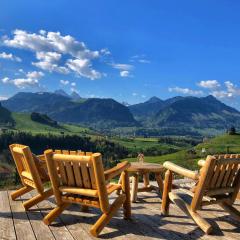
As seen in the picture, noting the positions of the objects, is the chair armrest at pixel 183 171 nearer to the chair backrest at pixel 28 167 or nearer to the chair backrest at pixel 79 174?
the chair backrest at pixel 79 174

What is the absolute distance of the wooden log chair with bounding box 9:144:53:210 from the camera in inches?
312

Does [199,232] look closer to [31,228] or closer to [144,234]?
[144,234]

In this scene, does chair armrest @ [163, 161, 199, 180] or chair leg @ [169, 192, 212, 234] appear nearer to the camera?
chair leg @ [169, 192, 212, 234]

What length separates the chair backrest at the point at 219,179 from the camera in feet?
23.1

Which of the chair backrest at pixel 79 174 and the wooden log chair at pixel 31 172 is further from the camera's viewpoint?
the wooden log chair at pixel 31 172

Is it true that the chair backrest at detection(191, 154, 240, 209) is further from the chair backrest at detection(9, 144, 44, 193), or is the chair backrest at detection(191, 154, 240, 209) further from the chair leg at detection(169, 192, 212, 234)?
the chair backrest at detection(9, 144, 44, 193)

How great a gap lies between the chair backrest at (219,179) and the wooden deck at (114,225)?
0.58m

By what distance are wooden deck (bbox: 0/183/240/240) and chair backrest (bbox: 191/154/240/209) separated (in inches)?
22.9

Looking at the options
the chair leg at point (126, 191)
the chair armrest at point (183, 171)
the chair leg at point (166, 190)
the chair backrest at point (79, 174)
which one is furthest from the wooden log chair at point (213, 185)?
the chair backrest at point (79, 174)

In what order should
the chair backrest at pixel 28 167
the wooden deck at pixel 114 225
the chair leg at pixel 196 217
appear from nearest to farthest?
the wooden deck at pixel 114 225 < the chair leg at pixel 196 217 < the chair backrest at pixel 28 167

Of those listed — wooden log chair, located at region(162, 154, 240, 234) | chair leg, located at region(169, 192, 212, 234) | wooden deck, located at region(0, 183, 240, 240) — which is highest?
wooden log chair, located at region(162, 154, 240, 234)

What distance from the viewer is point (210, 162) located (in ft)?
22.8

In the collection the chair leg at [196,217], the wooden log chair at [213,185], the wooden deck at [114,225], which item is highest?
the wooden log chair at [213,185]

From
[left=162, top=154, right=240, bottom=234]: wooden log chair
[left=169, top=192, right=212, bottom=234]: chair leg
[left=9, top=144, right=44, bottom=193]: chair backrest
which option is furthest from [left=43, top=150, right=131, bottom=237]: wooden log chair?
[left=162, top=154, right=240, bottom=234]: wooden log chair
